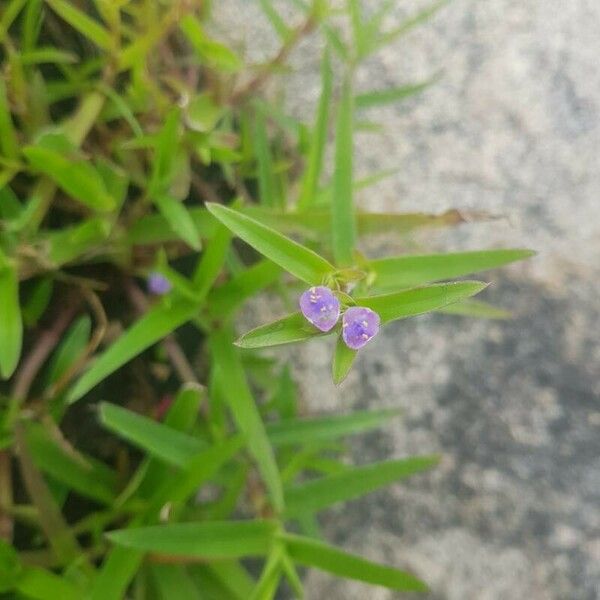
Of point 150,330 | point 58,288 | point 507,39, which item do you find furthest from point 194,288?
point 507,39

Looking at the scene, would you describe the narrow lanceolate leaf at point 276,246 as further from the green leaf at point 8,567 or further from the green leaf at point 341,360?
the green leaf at point 8,567

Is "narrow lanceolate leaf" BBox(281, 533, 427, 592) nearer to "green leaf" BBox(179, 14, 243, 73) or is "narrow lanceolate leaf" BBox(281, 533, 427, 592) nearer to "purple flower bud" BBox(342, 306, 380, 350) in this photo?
"purple flower bud" BBox(342, 306, 380, 350)

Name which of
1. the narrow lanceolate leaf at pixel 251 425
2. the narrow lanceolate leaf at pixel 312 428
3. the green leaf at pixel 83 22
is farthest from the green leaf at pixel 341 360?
the green leaf at pixel 83 22

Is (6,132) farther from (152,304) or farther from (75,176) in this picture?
(152,304)

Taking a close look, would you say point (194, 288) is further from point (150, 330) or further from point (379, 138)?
point (379, 138)

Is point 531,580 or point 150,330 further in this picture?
point 531,580

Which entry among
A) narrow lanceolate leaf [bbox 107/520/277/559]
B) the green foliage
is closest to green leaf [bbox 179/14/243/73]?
the green foliage

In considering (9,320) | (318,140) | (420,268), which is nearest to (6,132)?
(9,320)

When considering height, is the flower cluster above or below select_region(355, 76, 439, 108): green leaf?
below
